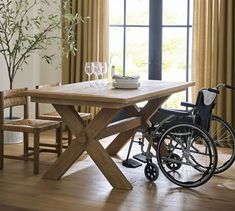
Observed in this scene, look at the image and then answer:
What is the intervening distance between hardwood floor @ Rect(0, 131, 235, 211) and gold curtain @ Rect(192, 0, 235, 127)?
1356 mm

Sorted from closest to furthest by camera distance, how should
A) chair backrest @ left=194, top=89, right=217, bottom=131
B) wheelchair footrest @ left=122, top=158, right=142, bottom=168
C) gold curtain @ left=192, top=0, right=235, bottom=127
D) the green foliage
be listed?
chair backrest @ left=194, top=89, right=217, bottom=131 → wheelchair footrest @ left=122, top=158, right=142, bottom=168 → gold curtain @ left=192, top=0, right=235, bottom=127 → the green foliage

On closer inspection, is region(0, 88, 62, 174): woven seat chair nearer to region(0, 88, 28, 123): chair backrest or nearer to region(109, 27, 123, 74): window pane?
region(0, 88, 28, 123): chair backrest

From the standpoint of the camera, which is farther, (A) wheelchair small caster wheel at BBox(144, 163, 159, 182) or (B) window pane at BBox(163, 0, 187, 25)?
(B) window pane at BBox(163, 0, 187, 25)

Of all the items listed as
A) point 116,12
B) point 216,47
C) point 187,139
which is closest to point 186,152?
point 187,139

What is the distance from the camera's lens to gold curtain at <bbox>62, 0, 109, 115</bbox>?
6.04m

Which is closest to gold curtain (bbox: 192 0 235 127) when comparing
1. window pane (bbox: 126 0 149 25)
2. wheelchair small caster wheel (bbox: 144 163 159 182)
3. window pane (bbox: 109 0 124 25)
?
window pane (bbox: 126 0 149 25)

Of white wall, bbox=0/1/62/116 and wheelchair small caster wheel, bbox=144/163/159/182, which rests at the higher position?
white wall, bbox=0/1/62/116

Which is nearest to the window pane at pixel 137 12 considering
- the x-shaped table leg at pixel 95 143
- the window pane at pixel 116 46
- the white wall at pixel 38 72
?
the window pane at pixel 116 46

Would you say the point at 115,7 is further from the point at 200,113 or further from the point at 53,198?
the point at 53,198

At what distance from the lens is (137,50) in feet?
20.3

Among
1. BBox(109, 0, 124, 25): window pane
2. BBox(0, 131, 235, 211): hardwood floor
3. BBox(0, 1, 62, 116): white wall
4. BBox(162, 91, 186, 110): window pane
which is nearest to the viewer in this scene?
BBox(0, 131, 235, 211): hardwood floor

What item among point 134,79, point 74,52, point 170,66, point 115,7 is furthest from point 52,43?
point 134,79

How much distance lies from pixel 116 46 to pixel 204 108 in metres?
2.60

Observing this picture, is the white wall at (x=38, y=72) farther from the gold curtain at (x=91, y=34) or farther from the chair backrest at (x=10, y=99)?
the chair backrest at (x=10, y=99)
